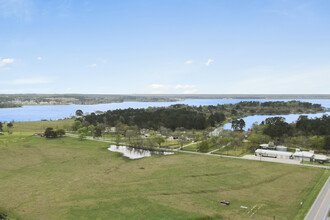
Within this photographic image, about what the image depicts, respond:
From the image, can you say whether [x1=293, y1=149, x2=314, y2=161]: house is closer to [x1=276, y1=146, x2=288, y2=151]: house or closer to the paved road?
[x1=276, y1=146, x2=288, y2=151]: house

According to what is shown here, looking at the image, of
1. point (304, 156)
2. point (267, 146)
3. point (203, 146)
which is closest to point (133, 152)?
point (203, 146)

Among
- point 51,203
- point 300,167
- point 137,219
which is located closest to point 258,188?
point 300,167

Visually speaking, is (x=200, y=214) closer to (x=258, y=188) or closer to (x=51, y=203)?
(x=258, y=188)

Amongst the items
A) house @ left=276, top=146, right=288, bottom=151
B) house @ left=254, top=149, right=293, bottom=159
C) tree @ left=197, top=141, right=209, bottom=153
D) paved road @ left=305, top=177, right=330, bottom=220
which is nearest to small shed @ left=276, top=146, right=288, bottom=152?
house @ left=276, top=146, right=288, bottom=151

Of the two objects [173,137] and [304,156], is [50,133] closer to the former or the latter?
[173,137]

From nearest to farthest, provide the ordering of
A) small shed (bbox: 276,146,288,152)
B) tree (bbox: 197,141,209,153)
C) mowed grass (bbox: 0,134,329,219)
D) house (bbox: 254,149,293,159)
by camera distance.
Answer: mowed grass (bbox: 0,134,329,219), house (bbox: 254,149,293,159), small shed (bbox: 276,146,288,152), tree (bbox: 197,141,209,153)

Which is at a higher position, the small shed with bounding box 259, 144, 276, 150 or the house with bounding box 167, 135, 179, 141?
the small shed with bounding box 259, 144, 276, 150
